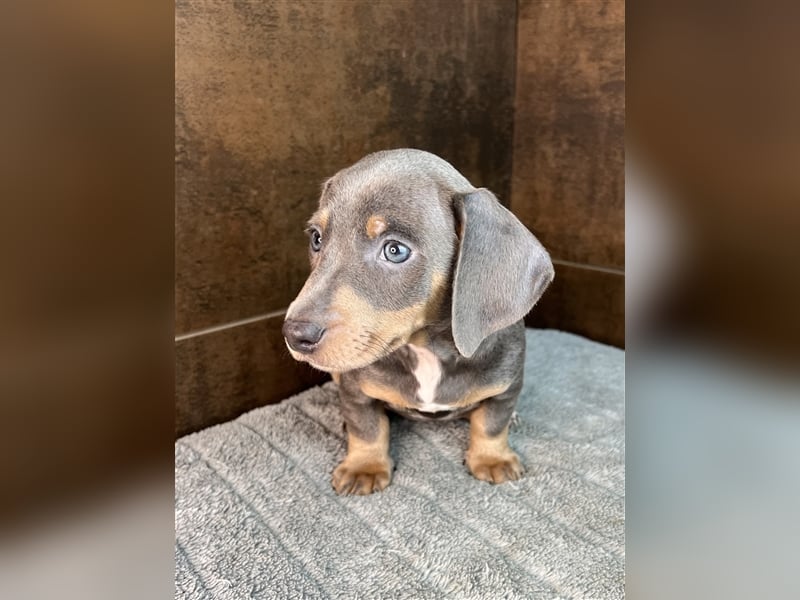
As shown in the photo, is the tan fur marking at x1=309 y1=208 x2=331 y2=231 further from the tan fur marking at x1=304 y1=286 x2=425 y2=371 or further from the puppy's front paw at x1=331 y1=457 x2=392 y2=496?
the puppy's front paw at x1=331 y1=457 x2=392 y2=496

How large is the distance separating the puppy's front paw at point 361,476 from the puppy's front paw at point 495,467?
31 cm

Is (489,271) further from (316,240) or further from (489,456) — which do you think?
(489,456)

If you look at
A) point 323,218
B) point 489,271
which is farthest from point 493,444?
point 323,218

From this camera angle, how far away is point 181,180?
2586 mm

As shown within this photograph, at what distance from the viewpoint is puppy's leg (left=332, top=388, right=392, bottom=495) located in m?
2.40

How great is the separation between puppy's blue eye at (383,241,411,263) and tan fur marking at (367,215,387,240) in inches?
1.7

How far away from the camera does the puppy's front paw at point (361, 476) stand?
2380 mm

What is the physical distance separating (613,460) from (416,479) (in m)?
0.75

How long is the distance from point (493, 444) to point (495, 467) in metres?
0.09

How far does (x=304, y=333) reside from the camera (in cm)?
184
